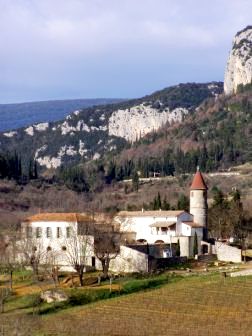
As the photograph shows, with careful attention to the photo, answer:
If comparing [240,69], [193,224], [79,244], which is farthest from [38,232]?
[240,69]

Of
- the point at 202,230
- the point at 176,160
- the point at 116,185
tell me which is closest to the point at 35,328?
the point at 202,230

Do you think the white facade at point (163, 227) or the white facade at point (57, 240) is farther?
the white facade at point (163, 227)

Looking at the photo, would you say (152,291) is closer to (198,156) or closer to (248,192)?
(248,192)

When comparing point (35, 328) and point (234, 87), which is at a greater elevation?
point (234, 87)

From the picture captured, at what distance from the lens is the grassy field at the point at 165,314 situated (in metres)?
40.0

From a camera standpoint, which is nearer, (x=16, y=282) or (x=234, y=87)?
(x=16, y=282)

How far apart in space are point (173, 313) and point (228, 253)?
1811 centimetres

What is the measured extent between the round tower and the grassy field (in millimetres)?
15978

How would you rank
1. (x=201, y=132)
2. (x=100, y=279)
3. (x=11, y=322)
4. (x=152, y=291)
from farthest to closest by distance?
(x=201, y=132) → (x=100, y=279) → (x=152, y=291) → (x=11, y=322)

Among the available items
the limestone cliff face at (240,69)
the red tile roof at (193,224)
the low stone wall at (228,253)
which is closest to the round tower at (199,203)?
the red tile roof at (193,224)

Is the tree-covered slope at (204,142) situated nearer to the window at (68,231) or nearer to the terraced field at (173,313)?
the window at (68,231)

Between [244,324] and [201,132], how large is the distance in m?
133

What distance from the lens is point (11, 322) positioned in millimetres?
38219

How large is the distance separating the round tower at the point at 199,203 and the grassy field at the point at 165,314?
629 inches
